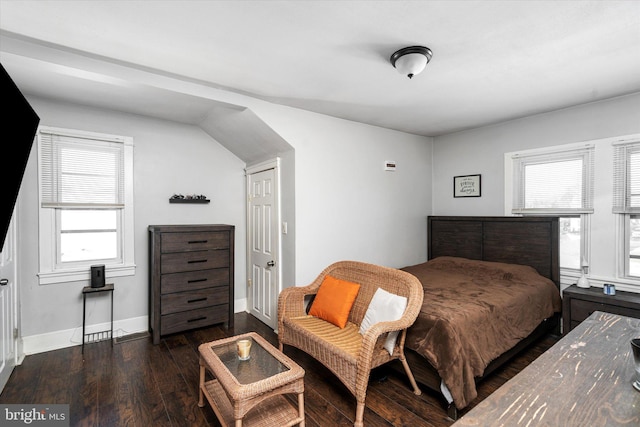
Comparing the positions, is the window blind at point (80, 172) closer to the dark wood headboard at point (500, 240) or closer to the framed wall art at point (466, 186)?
the dark wood headboard at point (500, 240)

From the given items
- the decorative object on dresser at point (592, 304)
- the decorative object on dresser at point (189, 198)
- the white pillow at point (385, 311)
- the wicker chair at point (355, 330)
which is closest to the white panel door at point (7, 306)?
the decorative object on dresser at point (189, 198)

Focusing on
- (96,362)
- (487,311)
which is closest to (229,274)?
(96,362)

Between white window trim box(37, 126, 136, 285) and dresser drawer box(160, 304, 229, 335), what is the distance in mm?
728

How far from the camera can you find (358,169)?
378 centimetres

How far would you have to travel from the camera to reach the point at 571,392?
99 cm

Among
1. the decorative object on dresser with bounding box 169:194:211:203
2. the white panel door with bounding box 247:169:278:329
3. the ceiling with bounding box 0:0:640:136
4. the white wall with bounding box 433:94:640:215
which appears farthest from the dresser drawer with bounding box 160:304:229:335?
the white wall with bounding box 433:94:640:215

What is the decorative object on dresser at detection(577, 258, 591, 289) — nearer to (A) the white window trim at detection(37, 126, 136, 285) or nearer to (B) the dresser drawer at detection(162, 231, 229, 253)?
(B) the dresser drawer at detection(162, 231, 229, 253)

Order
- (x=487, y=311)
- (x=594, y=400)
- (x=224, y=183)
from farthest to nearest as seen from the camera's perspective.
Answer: (x=224, y=183), (x=487, y=311), (x=594, y=400)

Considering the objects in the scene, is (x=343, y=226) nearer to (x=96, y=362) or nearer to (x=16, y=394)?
(x=96, y=362)

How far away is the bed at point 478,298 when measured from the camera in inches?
82.5

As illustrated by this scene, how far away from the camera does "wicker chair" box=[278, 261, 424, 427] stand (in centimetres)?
200

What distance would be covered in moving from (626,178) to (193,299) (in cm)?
465

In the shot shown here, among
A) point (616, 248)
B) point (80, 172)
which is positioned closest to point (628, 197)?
point (616, 248)

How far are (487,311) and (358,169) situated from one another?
2082mm
